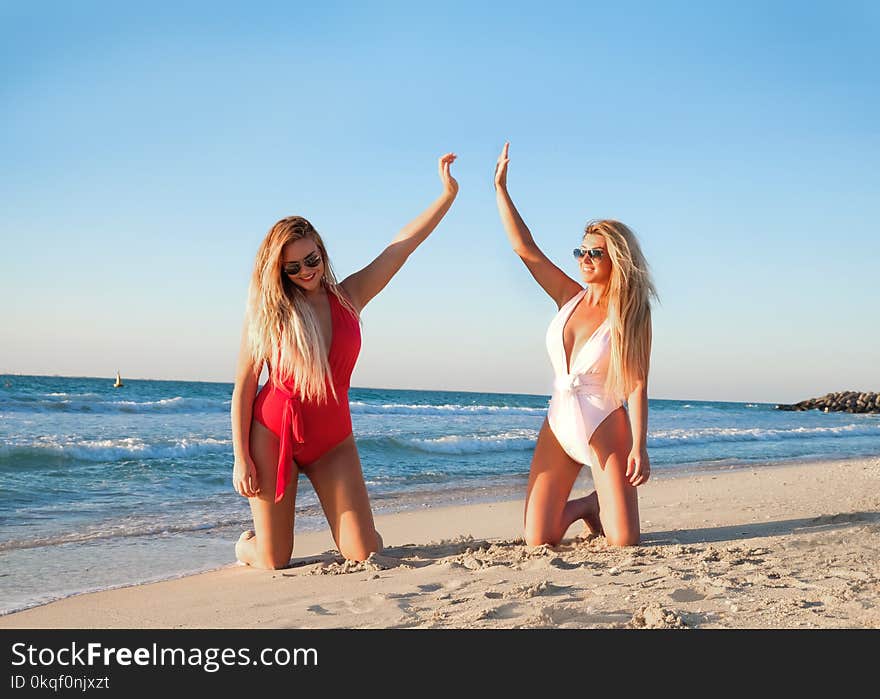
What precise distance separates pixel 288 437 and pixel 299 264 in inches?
40.4

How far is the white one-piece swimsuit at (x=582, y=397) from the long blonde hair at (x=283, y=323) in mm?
1599

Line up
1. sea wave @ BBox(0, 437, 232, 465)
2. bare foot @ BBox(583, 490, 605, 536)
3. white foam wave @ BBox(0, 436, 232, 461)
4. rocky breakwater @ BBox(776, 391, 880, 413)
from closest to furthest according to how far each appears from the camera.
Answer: bare foot @ BBox(583, 490, 605, 536) → sea wave @ BBox(0, 437, 232, 465) → white foam wave @ BBox(0, 436, 232, 461) → rocky breakwater @ BBox(776, 391, 880, 413)

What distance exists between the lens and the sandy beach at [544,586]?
3514mm

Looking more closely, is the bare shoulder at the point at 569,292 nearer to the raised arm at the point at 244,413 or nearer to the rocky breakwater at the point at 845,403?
the raised arm at the point at 244,413

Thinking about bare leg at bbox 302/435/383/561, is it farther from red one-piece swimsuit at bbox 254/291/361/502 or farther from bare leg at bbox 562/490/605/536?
bare leg at bbox 562/490/605/536

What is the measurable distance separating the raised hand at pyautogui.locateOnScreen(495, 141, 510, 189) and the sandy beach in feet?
7.97

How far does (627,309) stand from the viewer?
5258 mm

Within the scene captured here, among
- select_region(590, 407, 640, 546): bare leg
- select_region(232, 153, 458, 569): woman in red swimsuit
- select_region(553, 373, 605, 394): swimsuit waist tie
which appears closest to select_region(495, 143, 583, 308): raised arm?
select_region(553, 373, 605, 394): swimsuit waist tie

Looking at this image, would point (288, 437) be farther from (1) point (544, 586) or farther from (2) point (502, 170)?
(2) point (502, 170)

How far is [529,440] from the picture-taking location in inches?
634

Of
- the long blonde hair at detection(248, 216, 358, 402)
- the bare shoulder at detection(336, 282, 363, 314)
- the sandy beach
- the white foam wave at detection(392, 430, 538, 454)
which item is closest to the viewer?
the sandy beach

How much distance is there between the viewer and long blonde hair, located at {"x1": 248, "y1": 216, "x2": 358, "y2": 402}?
15.7 feet

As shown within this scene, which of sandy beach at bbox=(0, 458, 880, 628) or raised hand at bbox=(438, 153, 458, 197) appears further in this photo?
raised hand at bbox=(438, 153, 458, 197)
